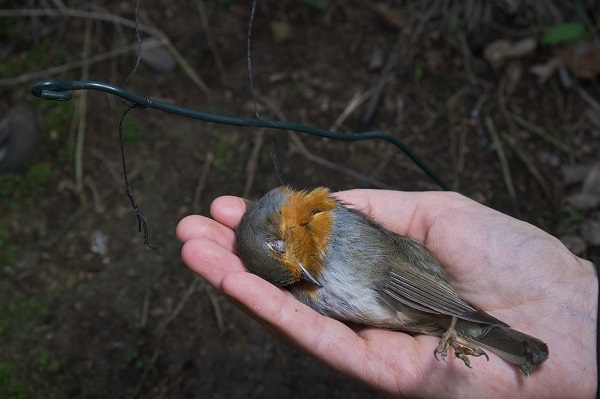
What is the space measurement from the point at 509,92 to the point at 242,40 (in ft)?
6.46

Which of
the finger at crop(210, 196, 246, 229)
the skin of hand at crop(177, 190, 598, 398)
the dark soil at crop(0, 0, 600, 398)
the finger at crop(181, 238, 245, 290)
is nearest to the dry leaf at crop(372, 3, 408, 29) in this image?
the dark soil at crop(0, 0, 600, 398)

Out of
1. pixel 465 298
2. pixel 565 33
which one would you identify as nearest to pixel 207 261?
pixel 465 298

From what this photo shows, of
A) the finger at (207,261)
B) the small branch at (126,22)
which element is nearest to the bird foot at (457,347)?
the finger at (207,261)

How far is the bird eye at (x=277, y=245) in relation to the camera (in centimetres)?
280

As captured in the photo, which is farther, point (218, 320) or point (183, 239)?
point (218, 320)

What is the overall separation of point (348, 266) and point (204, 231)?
24.8 inches

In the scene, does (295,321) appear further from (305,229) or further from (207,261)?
(305,229)

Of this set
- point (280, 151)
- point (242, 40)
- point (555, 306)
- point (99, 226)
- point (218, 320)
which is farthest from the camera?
point (242, 40)

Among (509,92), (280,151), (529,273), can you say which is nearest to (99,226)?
(280,151)

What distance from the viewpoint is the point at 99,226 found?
14.0 ft

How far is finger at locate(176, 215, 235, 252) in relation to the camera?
9.30 ft

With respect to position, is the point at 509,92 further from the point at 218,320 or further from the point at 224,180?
the point at 218,320

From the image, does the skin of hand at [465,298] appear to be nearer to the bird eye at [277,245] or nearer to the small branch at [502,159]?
the bird eye at [277,245]

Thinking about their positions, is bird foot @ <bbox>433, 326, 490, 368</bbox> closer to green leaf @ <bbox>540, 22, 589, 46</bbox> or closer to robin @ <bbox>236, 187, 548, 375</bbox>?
robin @ <bbox>236, 187, 548, 375</bbox>
